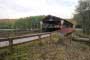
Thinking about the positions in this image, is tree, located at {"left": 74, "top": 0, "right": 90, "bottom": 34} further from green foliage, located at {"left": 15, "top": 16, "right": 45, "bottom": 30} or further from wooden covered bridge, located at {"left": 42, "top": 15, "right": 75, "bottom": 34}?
green foliage, located at {"left": 15, "top": 16, "right": 45, "bottom": 30}

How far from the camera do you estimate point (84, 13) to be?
35938 mm

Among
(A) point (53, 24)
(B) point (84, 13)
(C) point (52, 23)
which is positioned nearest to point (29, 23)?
(C) point (52, 23)

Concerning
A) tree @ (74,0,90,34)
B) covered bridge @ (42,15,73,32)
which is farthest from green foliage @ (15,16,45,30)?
tree @ (74,0,90,34)

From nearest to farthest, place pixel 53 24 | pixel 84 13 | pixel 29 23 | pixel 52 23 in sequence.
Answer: pixel 53 24 < pixel 52 23 < pixel 84 13 < pixel 29 23

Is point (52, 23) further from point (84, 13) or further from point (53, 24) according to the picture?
point (84, 13)

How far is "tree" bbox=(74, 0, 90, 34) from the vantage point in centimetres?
3544

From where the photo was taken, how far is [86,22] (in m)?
35.9

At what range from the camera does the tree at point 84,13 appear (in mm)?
35438

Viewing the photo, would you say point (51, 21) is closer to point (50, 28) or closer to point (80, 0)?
point (50, 28)

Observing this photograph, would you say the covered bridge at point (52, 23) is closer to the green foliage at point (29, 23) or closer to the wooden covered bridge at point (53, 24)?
the wooden covered bridge at point (53, 24)

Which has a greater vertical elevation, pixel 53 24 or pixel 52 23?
pixel 52 23

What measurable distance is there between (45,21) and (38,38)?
65.4 ft

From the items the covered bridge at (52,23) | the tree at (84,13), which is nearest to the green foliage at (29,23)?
the covered bridge at (52,23)

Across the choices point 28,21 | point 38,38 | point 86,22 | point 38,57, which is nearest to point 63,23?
point 86,22
